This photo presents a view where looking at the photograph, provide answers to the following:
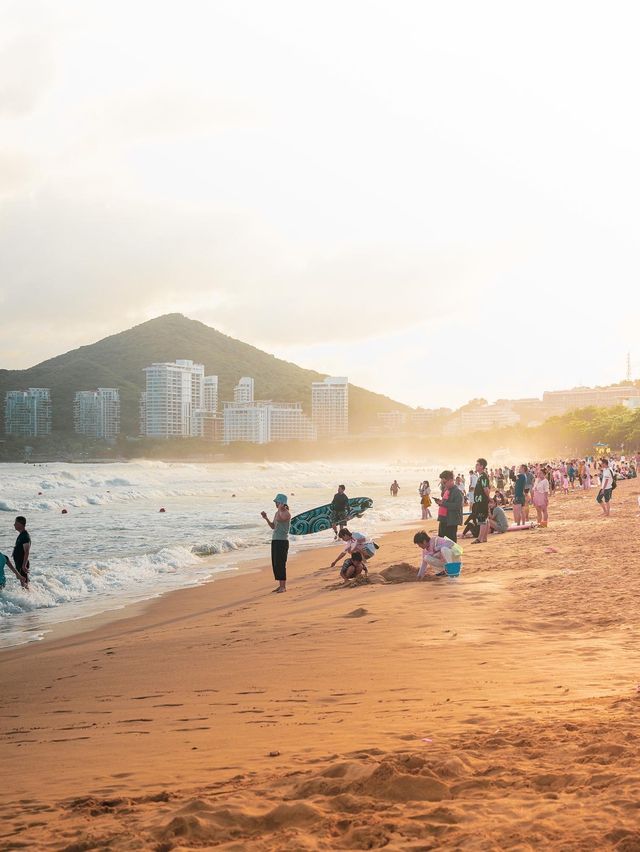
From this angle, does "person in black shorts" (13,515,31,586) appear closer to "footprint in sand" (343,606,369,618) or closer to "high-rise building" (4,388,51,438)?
"footprint in sand" (343,606,369,618)

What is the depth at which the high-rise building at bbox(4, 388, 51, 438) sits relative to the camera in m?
179

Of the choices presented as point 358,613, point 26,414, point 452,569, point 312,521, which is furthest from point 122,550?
point 26,414

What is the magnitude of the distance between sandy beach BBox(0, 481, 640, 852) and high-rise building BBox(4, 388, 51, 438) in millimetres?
178990

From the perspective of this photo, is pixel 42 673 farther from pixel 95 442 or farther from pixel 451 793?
pixel 95 442

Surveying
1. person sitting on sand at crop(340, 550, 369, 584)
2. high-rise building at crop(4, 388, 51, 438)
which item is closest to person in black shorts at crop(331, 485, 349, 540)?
person sitting on sand at crop(340, 550, 369, 584)

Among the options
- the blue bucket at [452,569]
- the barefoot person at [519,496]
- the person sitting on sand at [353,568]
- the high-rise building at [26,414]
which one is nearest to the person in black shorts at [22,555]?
the person sitting on sand at [353,568]

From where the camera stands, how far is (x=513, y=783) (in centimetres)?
361

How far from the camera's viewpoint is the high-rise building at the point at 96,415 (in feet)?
603

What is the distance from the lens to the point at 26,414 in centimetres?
18812

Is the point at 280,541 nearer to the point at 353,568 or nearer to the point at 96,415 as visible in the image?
the point at 353,568

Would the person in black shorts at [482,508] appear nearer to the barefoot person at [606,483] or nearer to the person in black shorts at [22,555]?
the barefoot person at [606,483]

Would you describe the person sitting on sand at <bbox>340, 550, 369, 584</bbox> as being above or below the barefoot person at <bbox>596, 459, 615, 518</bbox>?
below

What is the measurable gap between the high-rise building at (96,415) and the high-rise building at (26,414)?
802cm

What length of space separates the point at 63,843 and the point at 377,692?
284cm
